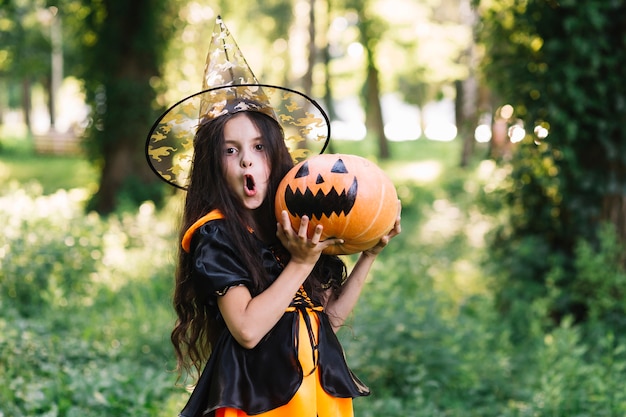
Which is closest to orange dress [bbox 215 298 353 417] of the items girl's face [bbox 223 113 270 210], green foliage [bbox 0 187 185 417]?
girl's face [bbox 223 113 270 210]

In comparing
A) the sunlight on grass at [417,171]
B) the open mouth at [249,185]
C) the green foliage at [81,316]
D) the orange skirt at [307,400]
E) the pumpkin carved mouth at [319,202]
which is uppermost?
the open mouth at [249,185]

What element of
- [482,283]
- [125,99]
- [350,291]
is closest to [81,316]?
[482,283]

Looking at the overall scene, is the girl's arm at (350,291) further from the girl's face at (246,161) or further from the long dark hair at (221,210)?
the girl's face at (246,161)

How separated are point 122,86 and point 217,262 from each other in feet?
35.8

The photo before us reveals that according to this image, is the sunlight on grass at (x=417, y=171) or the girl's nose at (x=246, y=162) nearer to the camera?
the girl's nose at (x=246, y=162)

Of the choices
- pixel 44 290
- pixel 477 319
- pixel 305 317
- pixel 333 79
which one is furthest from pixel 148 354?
pixel 333 79

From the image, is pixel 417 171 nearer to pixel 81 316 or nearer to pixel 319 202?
pixel 81 316

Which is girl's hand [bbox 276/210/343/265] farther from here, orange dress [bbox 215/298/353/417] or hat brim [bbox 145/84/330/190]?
hat brim [bbox 145/84/330/190]

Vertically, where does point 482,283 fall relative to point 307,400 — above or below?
below

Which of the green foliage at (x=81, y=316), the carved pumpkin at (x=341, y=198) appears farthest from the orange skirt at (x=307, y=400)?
the green foliage at (x=81, y=316)

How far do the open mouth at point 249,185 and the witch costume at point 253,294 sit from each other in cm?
11

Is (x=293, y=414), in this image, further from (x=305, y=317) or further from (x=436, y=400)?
(x=436, y=400)

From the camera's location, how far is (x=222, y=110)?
7.68ft

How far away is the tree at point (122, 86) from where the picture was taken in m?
12.6
